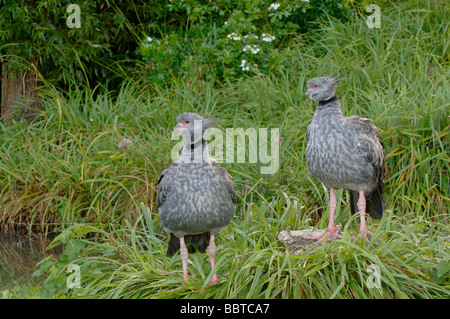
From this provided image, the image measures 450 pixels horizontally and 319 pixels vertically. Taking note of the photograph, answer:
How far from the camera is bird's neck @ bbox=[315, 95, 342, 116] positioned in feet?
13.0

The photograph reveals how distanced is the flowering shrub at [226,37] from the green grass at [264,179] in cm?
22

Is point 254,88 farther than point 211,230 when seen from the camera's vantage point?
Yes

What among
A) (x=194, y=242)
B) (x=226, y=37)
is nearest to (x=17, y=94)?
(x=226, y=37)

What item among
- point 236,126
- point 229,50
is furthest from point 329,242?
point 229,50

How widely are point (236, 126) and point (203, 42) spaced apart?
56.8 inches

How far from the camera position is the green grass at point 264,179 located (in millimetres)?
3693

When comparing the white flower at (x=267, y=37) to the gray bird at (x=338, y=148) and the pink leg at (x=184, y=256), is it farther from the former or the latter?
the pink leg at (x=184, y=256)

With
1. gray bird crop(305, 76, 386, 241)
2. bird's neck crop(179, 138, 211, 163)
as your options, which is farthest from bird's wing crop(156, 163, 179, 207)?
gray bird crop(305, 76, 386, 241)

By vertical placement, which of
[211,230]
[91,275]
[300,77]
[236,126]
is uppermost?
[300,77]

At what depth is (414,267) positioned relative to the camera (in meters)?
3.80

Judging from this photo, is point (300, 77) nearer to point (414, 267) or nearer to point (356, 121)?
point (356, 121)

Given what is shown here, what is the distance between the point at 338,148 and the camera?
3.91 meters

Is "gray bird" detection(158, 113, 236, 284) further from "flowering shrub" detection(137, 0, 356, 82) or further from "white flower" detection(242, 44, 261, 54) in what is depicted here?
"white flower" detection(242, 44, 261, 54)

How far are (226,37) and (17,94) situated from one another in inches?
97.6
